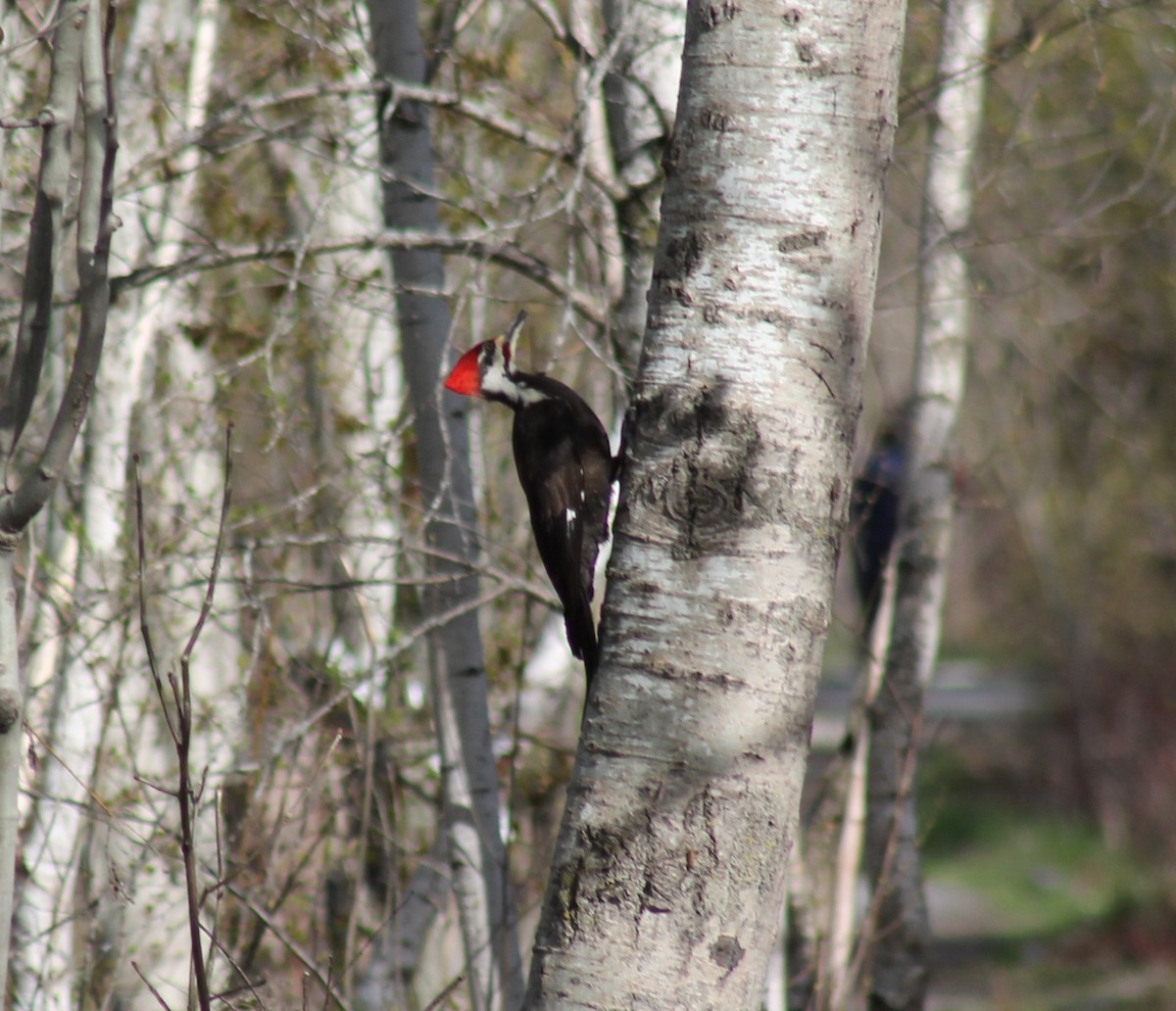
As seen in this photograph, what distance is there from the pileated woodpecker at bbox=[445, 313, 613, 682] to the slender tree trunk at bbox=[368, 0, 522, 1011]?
0.14 m

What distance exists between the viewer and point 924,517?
16.5 feet

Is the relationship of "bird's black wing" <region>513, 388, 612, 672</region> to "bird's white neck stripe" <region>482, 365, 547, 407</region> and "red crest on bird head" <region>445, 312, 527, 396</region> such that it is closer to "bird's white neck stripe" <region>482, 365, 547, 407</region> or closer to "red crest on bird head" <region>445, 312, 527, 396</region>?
"bird's white neck stripe" <region>482, 365, 547, 407</region>

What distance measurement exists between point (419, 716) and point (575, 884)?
3.84 meters

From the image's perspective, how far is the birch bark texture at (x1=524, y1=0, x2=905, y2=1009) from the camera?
1935mm

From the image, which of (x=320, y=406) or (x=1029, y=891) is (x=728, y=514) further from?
(x=1029, y=891)

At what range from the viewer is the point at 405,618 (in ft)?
20.2

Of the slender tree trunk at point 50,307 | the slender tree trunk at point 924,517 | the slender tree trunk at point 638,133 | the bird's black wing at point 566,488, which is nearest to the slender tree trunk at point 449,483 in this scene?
the bird's black wing at point 566,488

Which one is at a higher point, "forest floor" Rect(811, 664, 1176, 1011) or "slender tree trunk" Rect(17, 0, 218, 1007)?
"slender tree trunk" Rect(17, 0, 218, 1007)

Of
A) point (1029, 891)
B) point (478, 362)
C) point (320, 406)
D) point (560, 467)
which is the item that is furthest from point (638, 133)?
point (1029, 891)

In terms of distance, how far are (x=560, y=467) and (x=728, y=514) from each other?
155cm

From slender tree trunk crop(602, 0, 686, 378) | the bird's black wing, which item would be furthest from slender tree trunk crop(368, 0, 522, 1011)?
slender tree trunk crop(602, 0, 686, 378)

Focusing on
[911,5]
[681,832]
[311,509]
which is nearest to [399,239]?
[311,509]

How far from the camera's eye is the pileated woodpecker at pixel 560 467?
3465 millimetres

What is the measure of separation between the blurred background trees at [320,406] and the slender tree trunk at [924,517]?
0.49ft
